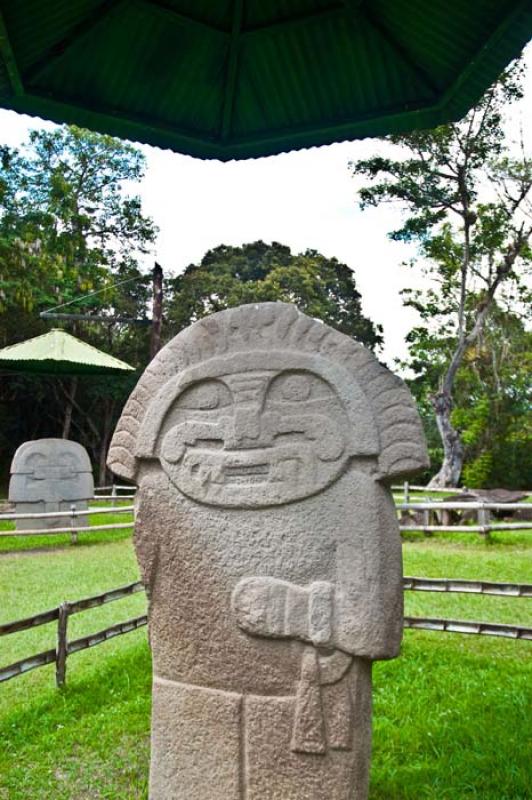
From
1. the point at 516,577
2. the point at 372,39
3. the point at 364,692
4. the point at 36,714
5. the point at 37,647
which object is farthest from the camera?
the point at 516,577

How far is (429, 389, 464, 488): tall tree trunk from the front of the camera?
16.6 metres

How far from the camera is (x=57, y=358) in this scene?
13.2 meters

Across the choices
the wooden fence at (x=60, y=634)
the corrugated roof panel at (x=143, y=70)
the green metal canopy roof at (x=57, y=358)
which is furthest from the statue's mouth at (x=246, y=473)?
the green metal canopy roof at (x=57, y=358)

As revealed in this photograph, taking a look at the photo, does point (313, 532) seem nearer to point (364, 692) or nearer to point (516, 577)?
point (364, 692)

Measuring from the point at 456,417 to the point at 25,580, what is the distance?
1596cm

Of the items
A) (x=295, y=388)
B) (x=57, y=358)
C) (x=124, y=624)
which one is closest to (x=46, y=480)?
(x=57, y=358)

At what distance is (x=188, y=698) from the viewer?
3.04 m

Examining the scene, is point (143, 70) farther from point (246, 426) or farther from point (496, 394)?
point (496, 394)

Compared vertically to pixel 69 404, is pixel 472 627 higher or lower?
lower

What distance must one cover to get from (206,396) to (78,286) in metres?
16.1

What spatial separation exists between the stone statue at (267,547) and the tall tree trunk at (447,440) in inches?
554

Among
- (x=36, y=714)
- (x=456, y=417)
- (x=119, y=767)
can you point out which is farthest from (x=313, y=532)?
(x=456, y=417)

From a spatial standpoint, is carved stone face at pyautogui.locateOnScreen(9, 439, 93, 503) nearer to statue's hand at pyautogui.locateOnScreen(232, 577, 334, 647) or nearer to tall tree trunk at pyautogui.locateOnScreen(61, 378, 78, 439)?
tall tree trunk at pyautogui.locateOnScreen(61, 378, 78, 439)

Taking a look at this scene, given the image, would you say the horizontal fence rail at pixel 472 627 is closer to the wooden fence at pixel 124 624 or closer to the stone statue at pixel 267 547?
the wooden fence at pixel 124 624
